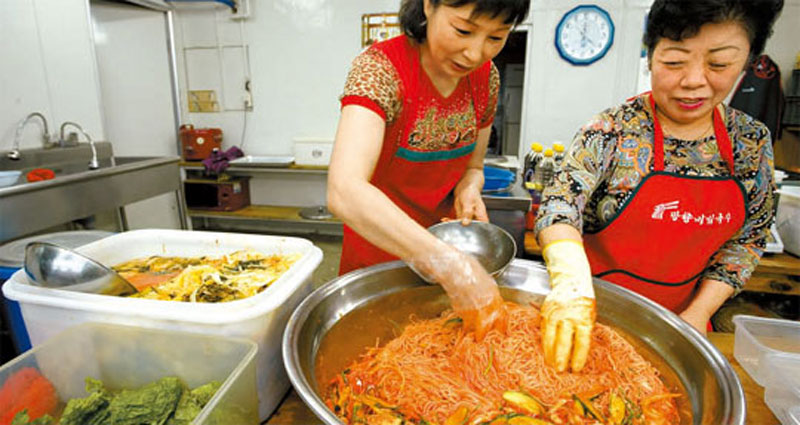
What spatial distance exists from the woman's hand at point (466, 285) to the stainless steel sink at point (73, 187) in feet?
9.80

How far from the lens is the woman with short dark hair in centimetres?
107

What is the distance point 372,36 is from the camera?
5.35 m

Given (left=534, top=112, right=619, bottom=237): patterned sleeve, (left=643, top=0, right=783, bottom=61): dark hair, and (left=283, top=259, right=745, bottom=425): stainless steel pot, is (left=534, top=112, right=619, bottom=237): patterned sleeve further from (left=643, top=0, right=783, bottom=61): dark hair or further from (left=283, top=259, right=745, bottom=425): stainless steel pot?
(left=643, top=0, right=783, bottom=61): dark hair

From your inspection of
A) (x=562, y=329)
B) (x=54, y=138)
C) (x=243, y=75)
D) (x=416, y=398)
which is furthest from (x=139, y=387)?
(x=243, y=75)

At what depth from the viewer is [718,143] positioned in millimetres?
1396

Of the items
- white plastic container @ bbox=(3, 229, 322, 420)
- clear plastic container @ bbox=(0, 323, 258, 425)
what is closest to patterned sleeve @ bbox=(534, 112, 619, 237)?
white plastic container @ bbox=(3, 229, 322, 420)

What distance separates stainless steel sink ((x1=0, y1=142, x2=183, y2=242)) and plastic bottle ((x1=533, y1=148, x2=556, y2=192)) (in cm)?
339

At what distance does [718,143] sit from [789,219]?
7.15 feet

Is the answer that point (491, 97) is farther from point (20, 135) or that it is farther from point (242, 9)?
point (242, 9)

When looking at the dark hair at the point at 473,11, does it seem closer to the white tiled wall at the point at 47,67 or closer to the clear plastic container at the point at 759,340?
the clear plastic container at the point at 759,340

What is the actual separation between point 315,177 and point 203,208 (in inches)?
59.9

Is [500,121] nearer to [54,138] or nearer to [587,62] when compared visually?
[587,62]

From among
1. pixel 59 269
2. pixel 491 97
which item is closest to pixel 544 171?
pixel 491 97

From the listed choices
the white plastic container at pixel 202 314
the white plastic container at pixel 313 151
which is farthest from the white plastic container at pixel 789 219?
the white plastic container at pixel 313 151
